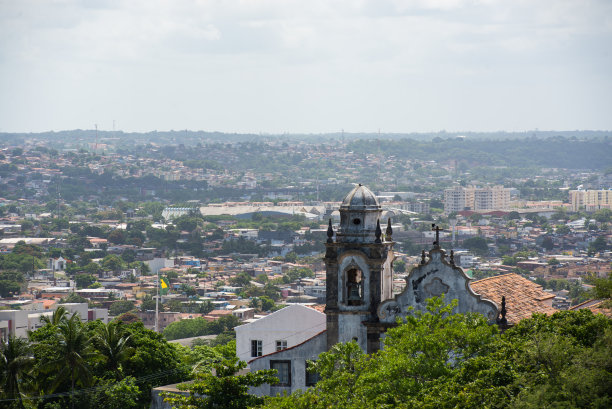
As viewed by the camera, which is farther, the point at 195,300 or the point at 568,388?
the point at 195,300

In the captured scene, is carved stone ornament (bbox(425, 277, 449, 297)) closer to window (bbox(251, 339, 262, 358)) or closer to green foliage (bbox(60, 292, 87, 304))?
window (bbox(251, 339, 262, 358))

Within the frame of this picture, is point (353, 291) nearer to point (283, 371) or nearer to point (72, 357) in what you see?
point (283, 371)

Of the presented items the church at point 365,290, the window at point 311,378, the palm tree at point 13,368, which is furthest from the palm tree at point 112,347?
the window at point 311,378

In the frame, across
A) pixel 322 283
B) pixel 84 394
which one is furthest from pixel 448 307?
pixel 322 283

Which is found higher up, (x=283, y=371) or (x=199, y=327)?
(x=283, y=371)

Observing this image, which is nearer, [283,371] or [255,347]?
[283,371]

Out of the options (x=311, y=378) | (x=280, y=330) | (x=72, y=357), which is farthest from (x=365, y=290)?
(x=280, y=330)

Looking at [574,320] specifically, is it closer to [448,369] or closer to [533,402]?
[448,369]
